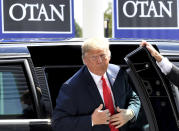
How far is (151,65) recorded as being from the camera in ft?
11.1

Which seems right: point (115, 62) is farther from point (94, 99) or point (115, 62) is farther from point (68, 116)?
point (68, 116)

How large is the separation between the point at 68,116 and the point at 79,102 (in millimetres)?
114

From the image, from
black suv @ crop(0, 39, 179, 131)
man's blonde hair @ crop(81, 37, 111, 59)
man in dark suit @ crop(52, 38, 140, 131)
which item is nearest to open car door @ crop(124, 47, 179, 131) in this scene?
black suv @ crop(0, 39, 179, 131)

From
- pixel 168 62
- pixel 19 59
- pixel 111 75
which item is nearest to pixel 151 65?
pixel 168 62

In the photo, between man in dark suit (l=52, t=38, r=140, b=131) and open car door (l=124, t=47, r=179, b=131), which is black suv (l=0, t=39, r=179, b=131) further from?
man in dark suit (l=52, t=38, r=140, b=131)

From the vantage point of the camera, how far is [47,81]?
3.68 metres

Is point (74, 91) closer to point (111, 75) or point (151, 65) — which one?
point (111, 75)

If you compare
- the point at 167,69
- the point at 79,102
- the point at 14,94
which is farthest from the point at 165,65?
the point at 14,94

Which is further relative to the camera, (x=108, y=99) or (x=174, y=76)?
(x=174, y=76)

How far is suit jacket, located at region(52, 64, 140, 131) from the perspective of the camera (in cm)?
303

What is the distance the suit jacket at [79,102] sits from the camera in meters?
3.03

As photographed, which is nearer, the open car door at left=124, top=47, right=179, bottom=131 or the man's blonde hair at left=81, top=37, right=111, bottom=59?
the man's blonde hair at left=81, top=37, right=111, bottom=59

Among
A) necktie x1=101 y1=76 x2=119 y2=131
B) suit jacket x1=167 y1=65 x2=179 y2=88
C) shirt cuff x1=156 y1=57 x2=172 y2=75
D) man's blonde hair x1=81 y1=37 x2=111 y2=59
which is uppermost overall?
man's blonde hair x1=81 y1=37 x2=111 y2=59

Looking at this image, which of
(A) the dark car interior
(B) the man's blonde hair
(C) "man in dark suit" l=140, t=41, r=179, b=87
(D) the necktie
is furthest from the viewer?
(A) the dark car interior
